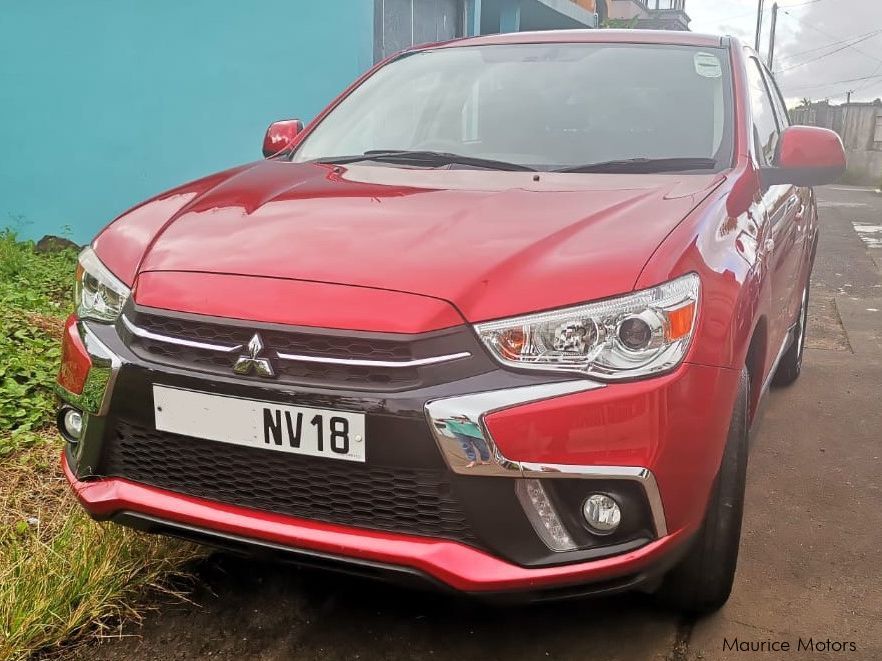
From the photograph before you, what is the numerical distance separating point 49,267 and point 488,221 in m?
4.54

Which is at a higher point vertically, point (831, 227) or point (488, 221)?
point (488, 221)

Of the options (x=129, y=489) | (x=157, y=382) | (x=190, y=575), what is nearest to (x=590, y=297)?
(x=157, y=382)

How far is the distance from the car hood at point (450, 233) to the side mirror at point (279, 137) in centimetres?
94

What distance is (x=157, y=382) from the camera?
1975 millimetres

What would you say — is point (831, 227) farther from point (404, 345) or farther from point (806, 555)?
point (404, 345)

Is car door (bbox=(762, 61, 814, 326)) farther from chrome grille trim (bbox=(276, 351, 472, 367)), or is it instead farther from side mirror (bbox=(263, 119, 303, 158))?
side mirror (bbox=(263, 119, 303, 158))

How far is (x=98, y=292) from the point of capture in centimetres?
221

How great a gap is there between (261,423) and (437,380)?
393 mm

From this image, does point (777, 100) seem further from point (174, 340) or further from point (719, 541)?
point (174, 340)

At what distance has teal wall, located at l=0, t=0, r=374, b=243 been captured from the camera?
244 inches

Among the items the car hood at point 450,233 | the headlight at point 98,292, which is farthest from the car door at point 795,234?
the headlight at point 98,292

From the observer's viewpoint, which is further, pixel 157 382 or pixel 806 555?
pixel 806 555

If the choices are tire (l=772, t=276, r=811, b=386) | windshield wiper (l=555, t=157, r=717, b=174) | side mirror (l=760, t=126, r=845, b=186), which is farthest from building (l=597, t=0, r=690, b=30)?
windshield wiper (l=555, t=157, r=717, b=174)

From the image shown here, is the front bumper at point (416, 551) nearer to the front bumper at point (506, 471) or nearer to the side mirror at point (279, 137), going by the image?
the front bumper at point (506, 471)
